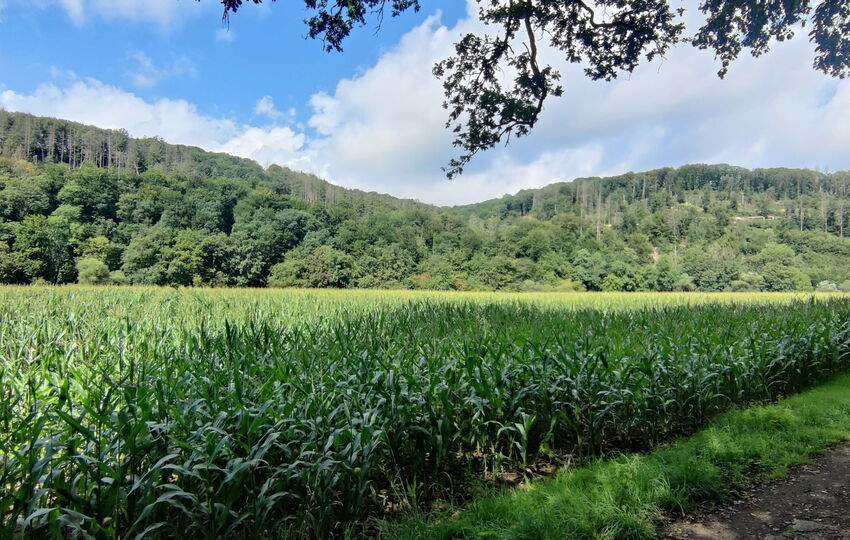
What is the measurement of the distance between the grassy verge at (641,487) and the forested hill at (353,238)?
157 ft

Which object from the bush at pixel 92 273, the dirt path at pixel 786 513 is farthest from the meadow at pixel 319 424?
the bush at pixel 92 273

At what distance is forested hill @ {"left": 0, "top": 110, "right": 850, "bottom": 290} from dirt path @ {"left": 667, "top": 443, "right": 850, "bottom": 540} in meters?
48.5

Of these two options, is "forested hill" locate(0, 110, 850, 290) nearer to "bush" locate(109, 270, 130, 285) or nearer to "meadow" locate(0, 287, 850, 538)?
"bush" locate(109, 270, 130, 285)

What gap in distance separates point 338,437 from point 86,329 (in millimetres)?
7676

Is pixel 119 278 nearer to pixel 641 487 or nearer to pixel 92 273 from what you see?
pixel 92 273

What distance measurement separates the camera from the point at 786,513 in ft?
8.50

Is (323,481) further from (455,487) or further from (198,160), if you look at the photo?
(198,160)

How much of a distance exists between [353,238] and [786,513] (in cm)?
6113

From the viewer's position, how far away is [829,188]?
4366cm

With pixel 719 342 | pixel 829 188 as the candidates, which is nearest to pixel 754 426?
pixel 719 342

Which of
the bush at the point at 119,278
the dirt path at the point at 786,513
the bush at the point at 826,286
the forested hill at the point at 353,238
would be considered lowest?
the dirt path at the point at 786,513

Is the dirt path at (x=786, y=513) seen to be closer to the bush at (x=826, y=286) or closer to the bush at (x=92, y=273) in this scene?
the bush at (x=92, y=273)

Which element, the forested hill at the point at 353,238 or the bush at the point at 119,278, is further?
the bush at the point at 119,278

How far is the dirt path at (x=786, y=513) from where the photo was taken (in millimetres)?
2363
